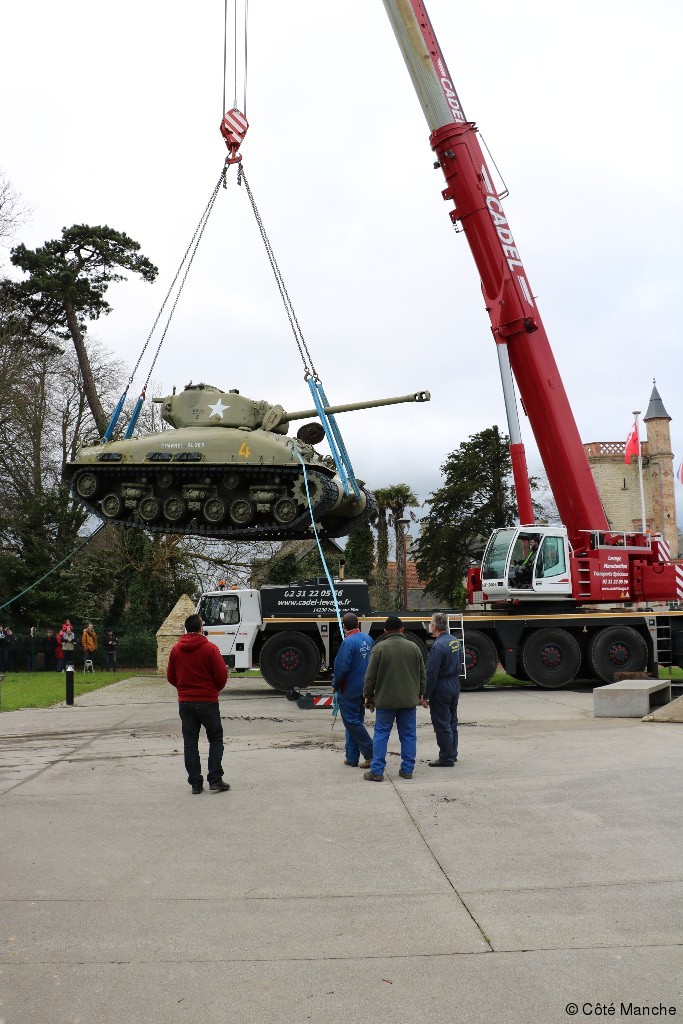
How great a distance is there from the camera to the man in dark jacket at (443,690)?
9.14 metres

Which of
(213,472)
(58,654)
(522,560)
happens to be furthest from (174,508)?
(58,654)

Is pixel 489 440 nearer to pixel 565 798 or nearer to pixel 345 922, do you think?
pixel 565 798

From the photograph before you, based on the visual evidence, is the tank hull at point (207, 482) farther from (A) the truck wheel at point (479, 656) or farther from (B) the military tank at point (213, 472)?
(A) the truck wheel at point (479, 656)

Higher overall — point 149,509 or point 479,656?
point 149,509

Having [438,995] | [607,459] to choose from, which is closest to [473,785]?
[438,995]

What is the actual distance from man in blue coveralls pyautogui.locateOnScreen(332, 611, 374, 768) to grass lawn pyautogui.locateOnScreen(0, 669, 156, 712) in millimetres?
8653

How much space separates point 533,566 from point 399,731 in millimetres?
10160

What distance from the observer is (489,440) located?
36.7m

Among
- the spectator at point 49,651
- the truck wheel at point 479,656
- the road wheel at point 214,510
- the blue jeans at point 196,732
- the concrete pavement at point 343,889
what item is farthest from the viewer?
the spectator at point 49,651

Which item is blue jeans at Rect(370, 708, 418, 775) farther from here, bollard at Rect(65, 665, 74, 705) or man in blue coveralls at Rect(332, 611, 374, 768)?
bollard at Rect(65, 665, 74, 705)

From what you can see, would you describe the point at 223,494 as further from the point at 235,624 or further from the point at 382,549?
the point at 382,549

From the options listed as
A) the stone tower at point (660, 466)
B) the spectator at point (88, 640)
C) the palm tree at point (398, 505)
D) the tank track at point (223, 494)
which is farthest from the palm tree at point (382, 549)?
the tank track at point (223, 494)

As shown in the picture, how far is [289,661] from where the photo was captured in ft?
59.7

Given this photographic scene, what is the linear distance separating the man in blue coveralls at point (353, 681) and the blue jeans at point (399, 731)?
0.43 meters
